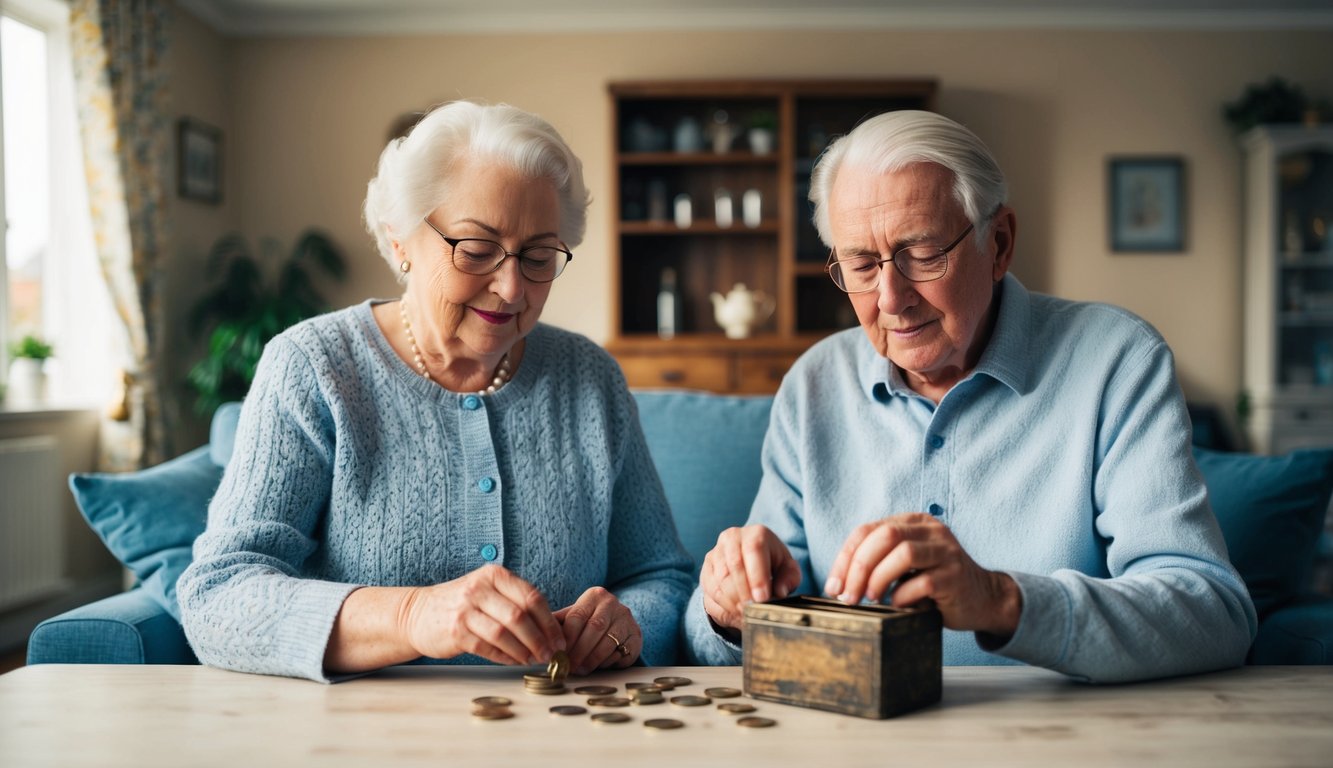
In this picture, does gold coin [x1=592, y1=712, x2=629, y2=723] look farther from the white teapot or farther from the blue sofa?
the white teapot

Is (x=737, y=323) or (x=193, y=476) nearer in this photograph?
(x=193, y=476)

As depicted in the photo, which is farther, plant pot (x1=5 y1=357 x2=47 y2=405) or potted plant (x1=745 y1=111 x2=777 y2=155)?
potted plant (x1=745 y1=111 x2=777 y2=155)

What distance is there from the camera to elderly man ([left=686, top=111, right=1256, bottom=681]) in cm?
117

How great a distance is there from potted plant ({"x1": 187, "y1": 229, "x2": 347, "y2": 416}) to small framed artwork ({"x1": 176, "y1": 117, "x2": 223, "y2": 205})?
0.89 feet

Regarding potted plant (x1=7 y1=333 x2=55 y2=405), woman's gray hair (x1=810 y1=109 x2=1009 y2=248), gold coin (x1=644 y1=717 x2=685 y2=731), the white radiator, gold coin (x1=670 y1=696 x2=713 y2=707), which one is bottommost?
the white radiator

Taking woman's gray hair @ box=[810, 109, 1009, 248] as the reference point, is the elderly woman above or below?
below

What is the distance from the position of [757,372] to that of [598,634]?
4.27 meters

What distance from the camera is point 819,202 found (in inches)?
61.1

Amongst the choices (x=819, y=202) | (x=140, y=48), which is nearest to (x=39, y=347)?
(x=140, y=48)

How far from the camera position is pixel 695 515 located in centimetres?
212

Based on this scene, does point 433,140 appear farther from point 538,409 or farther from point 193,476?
point 193,476

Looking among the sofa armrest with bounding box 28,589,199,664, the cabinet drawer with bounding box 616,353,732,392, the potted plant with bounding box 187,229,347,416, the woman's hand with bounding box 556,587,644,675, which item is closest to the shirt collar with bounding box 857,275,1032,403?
the woman's hand with bounding box 556,587,644,675

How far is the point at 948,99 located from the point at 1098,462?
15.9 ft

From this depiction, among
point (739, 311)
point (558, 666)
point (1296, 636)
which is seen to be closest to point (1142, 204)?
point (739, 311)
